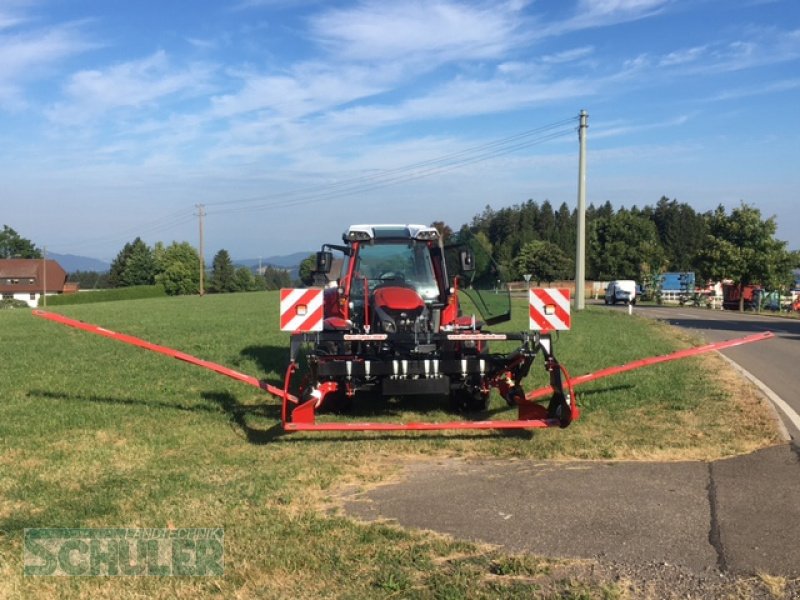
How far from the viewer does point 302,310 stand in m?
8.72

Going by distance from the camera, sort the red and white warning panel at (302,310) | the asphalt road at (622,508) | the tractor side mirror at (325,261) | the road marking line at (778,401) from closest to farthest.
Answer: the asphalt road at (622,508) < the road marking line at (778,401) < the red and white warning panel at (302,310) < the tractor side mirror at (325,261)

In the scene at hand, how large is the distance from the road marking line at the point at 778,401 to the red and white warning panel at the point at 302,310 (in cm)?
508

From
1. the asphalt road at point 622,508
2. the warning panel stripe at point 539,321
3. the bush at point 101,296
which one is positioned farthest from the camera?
the bush at point 101,296

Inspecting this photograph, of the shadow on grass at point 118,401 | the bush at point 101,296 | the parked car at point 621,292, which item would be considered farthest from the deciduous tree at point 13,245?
the shadow on grass at point 118,401

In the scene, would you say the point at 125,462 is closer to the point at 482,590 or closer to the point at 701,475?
the point at 482,590

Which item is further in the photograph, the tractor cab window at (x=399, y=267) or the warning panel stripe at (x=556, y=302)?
the tractor cab window at (x=399, y=267)

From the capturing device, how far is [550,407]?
7.96 metres

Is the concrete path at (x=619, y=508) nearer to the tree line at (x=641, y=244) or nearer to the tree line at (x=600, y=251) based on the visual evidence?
the tree line at (x=641, y=244)

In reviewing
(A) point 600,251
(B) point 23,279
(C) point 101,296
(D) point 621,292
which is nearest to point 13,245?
(B) point 23,279

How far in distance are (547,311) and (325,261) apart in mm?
2887

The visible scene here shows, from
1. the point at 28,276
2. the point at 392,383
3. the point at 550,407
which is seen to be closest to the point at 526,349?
the point at 550,407

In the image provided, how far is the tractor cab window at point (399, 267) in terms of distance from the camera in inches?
390

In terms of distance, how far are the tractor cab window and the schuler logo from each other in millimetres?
5274

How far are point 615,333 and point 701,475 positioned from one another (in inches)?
591
